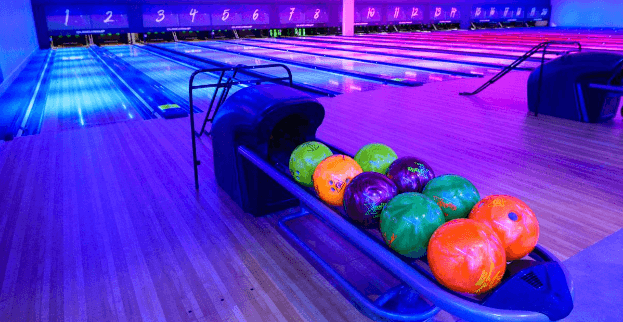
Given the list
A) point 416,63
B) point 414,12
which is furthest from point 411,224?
point 414,12

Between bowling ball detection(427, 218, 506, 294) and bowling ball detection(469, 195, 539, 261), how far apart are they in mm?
84

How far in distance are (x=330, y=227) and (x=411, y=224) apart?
1.68 feet

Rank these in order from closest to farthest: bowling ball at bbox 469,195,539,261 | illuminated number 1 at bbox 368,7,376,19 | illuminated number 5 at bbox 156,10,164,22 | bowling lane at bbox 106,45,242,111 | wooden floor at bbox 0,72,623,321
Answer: bowling ball at bbox 469,195,539,261
wooden floor at bbox 0,72,623,321
bowling lane at bbox 106,45,242,111
illuminated number 5 at bbox 156,10,164,22
illuminated number 1 at bbox 368,7,376,19

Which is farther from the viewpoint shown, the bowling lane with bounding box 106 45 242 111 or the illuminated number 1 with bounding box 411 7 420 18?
the illuminated number 1 with bounding box 411 7 420 18

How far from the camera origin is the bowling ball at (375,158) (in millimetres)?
1833

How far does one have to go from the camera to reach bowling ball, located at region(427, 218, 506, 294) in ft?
3.64

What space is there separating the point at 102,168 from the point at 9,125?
1.83 metres

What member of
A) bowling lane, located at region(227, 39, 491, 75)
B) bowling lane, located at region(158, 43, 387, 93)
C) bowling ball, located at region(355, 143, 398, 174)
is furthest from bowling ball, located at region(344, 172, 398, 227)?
bowling lane, located at region(227, 39, 491, 75)

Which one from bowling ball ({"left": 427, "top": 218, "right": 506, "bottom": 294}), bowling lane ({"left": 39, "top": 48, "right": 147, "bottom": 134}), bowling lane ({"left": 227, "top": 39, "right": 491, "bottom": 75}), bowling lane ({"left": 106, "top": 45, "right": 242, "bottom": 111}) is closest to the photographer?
bowling ball ({"left": 427, "top": 218, "right": 506, "bottom": 294})

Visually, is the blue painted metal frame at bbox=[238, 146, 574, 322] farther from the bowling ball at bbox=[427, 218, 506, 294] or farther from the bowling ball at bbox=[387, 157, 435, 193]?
the bowling ball at bbox=[387, 157, 435, 193]

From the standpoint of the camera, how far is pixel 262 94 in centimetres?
208

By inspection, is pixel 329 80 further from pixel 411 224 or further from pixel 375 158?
pixel 411 224

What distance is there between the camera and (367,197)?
148 centimetres

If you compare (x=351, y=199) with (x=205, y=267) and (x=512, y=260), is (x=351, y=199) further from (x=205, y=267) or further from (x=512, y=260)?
(x=205, y=267)
